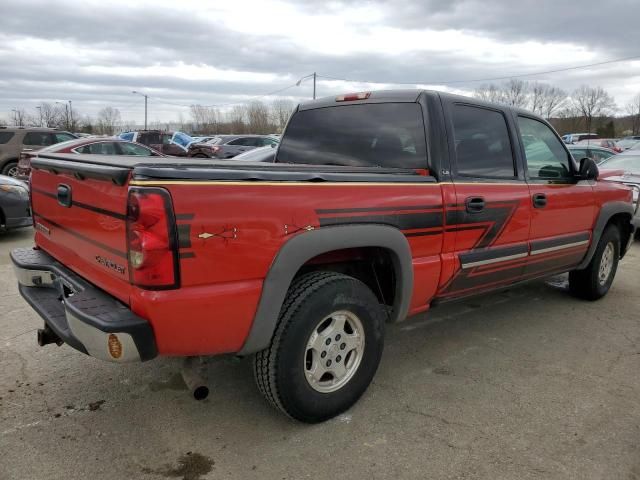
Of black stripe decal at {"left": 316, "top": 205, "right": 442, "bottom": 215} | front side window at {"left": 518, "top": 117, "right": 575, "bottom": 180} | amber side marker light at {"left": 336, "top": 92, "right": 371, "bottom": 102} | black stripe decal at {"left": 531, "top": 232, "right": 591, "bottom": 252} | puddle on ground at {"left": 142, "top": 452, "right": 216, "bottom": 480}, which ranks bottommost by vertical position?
puddle on ground at {"left": 142, "top": 452, "right": 216, "bottom": 480}

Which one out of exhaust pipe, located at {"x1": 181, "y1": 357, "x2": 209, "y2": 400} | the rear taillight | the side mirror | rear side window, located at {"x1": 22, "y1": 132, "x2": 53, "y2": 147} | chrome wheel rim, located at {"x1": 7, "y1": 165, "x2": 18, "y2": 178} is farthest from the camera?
rear side window, located at {"x1": 22, "y1": 132, "x2": 53, "y2": 147}

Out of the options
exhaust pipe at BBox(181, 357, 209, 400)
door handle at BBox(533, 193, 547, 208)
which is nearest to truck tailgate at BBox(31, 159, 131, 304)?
exhaust pipe at BBox(181, 357, 209, 400)

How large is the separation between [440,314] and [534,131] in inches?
71.0

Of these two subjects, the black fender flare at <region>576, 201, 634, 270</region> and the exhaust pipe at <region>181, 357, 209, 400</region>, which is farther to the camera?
the black fender flare at <region>576, 201, 634, 270</region>

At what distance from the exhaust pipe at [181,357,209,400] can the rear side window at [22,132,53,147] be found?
14.5 meters

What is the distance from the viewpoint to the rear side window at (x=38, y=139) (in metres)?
14.6

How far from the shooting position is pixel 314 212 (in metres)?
2.58

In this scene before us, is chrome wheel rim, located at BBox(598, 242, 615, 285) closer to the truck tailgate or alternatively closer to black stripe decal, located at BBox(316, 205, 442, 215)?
black stripe decal, located at BBox(316, 205, 442, 215)

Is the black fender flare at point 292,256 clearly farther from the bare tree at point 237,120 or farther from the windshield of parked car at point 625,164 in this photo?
the bare tree at point 237,120

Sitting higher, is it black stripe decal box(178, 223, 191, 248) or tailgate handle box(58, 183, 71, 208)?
tailgate handle box(58, 183, 71, 208)

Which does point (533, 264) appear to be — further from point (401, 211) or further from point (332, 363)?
point (332, 363)

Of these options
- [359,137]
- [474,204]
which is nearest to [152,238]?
[359,137]

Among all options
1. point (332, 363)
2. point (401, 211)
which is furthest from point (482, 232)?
point (332, 363)

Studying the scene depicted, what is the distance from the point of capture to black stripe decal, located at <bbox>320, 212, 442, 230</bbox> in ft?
8.80
